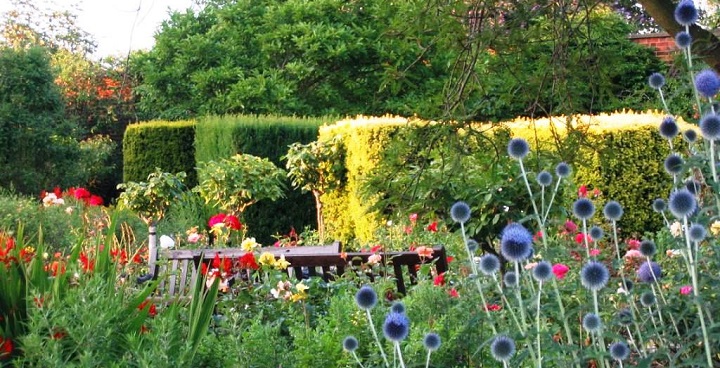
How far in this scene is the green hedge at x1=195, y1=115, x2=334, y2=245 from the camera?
1066 cm

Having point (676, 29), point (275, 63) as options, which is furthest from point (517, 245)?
point (275, 63)

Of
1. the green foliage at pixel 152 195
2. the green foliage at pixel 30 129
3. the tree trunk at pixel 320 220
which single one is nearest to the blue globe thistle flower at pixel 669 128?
the green foliage at pixel 152 195

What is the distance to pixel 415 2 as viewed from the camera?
10.5 ft

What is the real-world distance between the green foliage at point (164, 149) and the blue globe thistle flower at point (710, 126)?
12423 mm

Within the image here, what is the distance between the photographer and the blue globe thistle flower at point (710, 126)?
6.53 feet

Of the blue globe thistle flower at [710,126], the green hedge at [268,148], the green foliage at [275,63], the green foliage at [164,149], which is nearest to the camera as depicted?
the blue globe thistle flower at [710,126]

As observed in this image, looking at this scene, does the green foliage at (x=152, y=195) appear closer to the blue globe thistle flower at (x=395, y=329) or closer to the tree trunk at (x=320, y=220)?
the tree trunk at (x=320, y=220)

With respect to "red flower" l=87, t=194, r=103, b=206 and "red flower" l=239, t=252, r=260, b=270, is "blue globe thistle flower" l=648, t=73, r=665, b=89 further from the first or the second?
"red flower" l=87, t=194, r=103, b=206

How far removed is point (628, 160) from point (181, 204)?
192 inches

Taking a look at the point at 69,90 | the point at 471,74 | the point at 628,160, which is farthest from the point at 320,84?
the point at 471,74

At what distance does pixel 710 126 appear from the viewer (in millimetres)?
2014

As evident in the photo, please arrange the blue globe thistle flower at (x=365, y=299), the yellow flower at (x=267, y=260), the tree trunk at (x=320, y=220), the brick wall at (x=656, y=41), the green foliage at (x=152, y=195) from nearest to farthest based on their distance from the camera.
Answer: the blue globe thistle flower at (x=365, y=299)
the yellow flower at (x=267, y=260)
the green foliage at (x=152, y=195)
the tree trunk at (x=320, y=220)
the brick wall at (x=656, y=41)

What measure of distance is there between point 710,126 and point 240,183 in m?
7.23

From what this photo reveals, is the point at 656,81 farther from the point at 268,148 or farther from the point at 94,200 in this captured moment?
the point at 268,148
